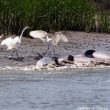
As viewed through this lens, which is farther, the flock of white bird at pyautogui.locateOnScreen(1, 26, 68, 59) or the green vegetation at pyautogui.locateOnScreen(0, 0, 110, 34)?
the green vegetation at pyautogui.locateOnScreen(0, 0, 110, 34)

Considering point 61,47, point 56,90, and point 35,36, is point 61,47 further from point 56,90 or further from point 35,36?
point 56,90

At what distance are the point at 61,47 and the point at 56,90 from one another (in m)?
5.98

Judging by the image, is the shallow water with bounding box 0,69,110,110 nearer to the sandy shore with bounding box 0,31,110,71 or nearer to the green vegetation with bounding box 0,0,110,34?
the sandy shore with bounding box 0,31,110,71

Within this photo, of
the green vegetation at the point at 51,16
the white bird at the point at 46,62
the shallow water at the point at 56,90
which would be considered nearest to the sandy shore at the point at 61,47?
the white bird at the point at 46,62

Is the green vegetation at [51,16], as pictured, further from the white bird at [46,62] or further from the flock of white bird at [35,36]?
the white bird at [46,62]

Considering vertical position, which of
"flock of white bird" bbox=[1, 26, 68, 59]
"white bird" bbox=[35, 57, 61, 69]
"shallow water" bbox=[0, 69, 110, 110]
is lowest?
"shallow water" bbox=[0, 69, 110, 110]

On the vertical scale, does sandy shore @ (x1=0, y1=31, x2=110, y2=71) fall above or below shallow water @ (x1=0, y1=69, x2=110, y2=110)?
above

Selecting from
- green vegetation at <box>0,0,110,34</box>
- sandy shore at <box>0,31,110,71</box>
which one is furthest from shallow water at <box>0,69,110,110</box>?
green vegetation at <box>0,0,110,34</box>

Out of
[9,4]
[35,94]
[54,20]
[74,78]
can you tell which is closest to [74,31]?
[54,20]

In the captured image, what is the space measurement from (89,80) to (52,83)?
0.82m

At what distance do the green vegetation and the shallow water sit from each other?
4199 millimetres

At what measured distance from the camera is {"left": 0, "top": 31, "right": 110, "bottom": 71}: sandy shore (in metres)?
13.3

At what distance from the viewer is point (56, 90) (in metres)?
10.3

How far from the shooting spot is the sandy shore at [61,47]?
13.3 meters
